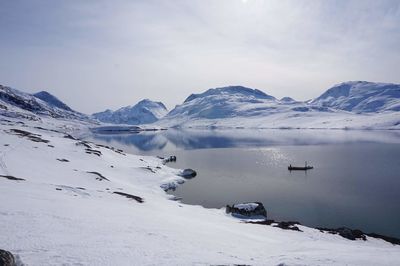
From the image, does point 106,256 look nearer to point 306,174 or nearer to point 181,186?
point 181,186

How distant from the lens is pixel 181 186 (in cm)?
7325

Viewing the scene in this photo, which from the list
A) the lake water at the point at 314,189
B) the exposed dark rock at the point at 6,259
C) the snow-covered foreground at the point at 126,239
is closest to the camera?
the exposed dark rock at the point at 6,259

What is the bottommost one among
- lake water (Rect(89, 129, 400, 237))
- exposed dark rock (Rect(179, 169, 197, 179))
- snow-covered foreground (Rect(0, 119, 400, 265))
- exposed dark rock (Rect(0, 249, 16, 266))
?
lake water (Rect(89, 129, 400, 237))

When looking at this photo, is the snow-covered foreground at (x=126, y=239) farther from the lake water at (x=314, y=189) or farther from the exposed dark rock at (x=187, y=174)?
the exposed dark rock at (x=187, y=174)

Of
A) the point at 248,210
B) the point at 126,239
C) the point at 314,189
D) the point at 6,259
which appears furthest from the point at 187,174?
the point at 6,259

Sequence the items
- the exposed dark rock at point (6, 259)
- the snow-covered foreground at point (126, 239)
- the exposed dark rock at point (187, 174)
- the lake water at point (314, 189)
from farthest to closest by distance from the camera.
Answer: the exposed dark rock at point (187, 174)
the lake water at point (314, 189)
the snow-covered foreground at point (126, 239)
the exposed dark rock at point (6, 259)

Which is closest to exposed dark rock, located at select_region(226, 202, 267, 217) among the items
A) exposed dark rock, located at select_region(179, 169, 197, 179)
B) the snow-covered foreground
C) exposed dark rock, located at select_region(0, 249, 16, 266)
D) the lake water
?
the lake water

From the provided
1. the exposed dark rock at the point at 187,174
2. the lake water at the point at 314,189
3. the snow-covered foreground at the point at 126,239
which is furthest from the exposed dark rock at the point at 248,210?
the exposed dark rock at the point at 187,174

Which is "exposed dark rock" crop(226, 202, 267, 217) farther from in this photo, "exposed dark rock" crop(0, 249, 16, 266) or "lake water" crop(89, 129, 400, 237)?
"exposed dark rock" crop(0, 249, 16, 266)

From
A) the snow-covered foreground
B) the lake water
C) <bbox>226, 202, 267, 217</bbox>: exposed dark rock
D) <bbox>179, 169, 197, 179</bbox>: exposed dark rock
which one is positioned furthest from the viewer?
<bbox>179, 169, 197, 179</bbox>: exposed dark rock

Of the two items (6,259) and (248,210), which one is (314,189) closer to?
(248,210)

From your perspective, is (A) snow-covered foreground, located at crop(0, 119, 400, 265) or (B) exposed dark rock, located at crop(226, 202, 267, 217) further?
(B) exposed dark rock, located at crop(226, 202, 267, 217)

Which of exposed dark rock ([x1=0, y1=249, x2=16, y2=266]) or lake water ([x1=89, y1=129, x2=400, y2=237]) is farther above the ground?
exposed dark rock ([x1=0, y1=249, x2=16, y2=266])

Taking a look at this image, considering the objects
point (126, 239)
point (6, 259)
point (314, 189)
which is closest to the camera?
point (6, 259)
